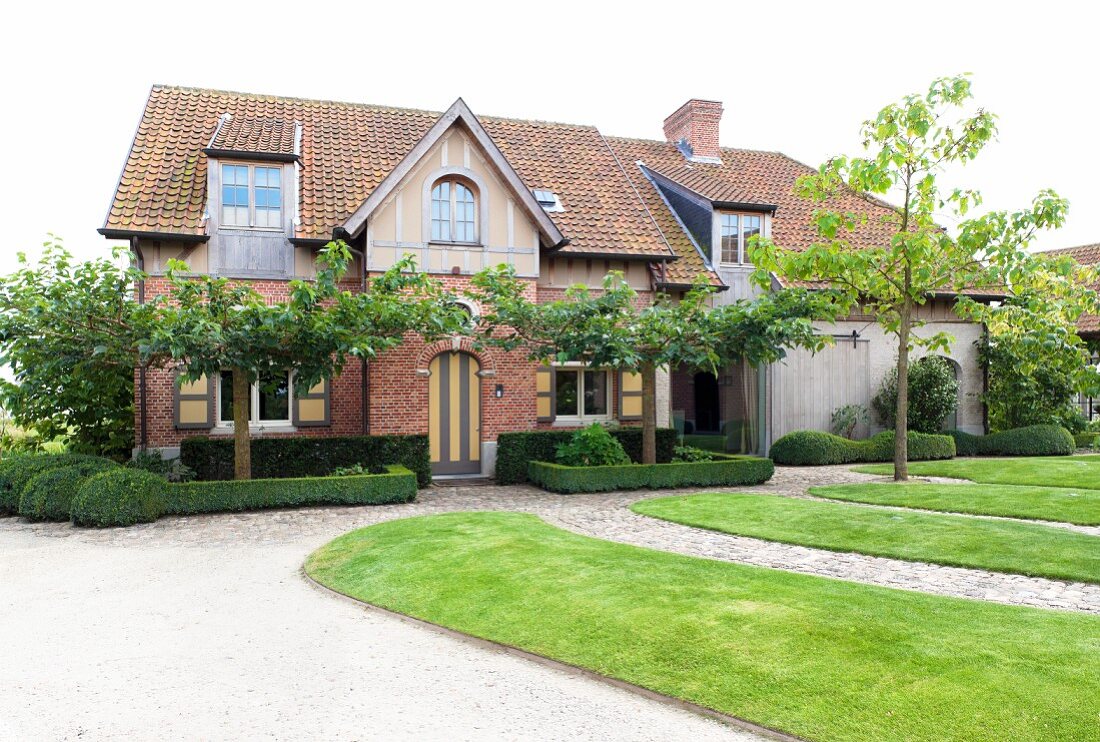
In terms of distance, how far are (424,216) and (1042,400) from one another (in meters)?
17.1

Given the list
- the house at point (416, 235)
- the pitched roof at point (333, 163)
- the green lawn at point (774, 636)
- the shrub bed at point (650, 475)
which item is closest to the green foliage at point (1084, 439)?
the house at point (416, 235)

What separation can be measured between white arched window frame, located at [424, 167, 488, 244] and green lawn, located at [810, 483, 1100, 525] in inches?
331

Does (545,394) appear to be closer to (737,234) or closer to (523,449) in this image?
(523,449)

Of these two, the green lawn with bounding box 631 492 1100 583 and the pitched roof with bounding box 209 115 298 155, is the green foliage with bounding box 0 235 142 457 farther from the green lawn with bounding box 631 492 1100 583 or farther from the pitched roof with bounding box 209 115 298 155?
the green lawn with bounding box 631 492 1100 583

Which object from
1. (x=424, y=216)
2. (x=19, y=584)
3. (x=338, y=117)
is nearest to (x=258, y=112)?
(x=338, y=117)

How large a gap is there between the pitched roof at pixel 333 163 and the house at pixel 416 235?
0.05 meters

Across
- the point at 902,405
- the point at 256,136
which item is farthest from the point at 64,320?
the point at 902,405

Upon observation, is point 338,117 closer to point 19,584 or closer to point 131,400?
point 131,400

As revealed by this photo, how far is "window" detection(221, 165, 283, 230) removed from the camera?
1638 cm

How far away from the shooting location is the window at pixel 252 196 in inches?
645

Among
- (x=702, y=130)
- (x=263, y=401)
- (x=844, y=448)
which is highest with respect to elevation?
(x=702, y=130)

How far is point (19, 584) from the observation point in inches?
351

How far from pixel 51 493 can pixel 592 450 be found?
356 inches

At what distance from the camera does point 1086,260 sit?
1151 inches
